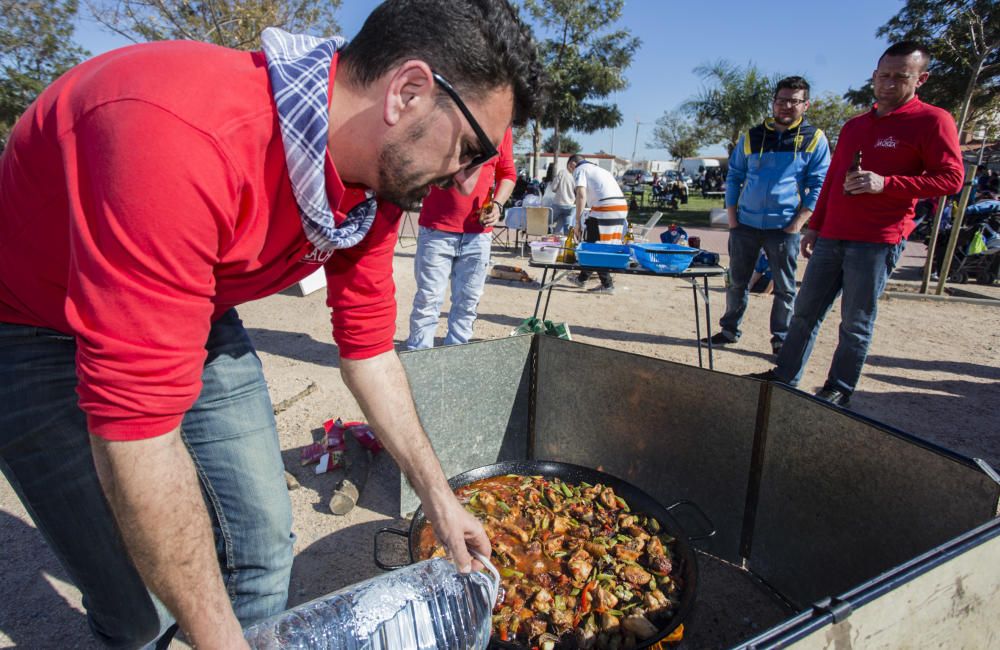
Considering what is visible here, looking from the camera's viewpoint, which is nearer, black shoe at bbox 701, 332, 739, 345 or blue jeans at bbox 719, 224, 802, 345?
blue jeans at bbox 719, 224, 802, 345

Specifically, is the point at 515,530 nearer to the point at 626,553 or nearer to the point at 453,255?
the point at 626,553

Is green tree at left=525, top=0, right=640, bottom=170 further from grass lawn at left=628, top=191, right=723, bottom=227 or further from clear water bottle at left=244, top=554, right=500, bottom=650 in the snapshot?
clear water bottle at left=244, top=554, right=500, bottom=650

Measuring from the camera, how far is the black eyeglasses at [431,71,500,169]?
117cm

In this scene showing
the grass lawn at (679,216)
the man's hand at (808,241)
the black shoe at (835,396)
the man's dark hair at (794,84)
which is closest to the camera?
the black shoe at (835,396)

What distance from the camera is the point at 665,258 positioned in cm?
420

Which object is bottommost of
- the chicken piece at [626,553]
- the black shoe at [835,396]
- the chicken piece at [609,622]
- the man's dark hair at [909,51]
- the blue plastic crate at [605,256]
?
the chicken piece at [609,622]

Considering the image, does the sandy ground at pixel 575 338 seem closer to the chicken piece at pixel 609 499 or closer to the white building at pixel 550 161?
Result: the chicken piece at pixel 609 499

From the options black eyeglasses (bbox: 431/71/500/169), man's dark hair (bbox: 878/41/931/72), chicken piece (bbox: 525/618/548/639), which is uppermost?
man's dark hair (bbox: 878/41/931/72)

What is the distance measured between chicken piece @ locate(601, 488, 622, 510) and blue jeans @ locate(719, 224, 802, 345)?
143 inches

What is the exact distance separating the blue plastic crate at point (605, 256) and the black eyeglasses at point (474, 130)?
3.17m

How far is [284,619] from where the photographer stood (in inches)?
59.1

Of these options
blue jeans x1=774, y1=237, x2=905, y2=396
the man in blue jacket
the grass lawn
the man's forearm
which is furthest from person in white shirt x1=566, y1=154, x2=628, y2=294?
the grass lawn

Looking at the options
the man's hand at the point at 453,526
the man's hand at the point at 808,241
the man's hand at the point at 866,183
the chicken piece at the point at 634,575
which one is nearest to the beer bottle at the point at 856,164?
the man's hand at the point at 866,183

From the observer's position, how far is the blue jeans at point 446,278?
4.46m
